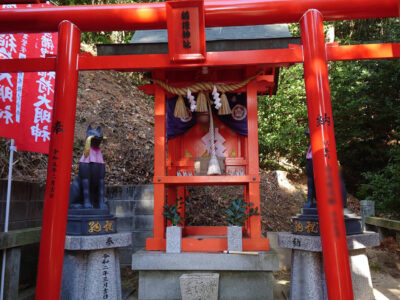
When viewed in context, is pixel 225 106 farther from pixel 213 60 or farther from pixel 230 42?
pixel 213 60

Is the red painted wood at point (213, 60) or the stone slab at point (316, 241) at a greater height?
the red painted wood at point (213, 60)

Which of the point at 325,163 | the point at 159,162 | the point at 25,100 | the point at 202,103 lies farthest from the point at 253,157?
the point at 25,100

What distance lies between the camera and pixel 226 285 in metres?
5.20

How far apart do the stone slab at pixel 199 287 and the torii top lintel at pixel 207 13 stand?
12.4ft

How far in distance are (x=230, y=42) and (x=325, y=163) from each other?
2.90 m

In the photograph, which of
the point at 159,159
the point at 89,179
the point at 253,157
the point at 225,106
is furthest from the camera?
the point at 225,106

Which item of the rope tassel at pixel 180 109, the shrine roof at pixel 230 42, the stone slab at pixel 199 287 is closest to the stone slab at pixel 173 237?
the stone slab at pixel 199 287

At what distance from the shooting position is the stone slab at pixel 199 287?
14.3ft

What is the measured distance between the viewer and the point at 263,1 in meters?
4.39

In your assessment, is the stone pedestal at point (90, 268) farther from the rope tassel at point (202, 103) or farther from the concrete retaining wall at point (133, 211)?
the rope tassel at point (202, 103)

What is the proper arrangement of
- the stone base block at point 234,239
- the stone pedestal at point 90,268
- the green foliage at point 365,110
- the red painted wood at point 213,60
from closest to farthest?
1. the red painted wood at point 213,60
2. the stone pedestal at point 90,268
3. the stone base block at point 234,239
4. the green foliage at point 365,110

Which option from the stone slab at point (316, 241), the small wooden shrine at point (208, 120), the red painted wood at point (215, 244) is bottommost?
the red painted wood at point (215, 244)

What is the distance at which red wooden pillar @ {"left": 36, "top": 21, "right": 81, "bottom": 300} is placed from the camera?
3.74 meters

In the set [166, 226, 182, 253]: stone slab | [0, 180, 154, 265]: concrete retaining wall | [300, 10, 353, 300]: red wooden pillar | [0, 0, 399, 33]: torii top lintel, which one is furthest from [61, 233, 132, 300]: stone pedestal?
[0, 0, 399, 33]: torii top lintel
